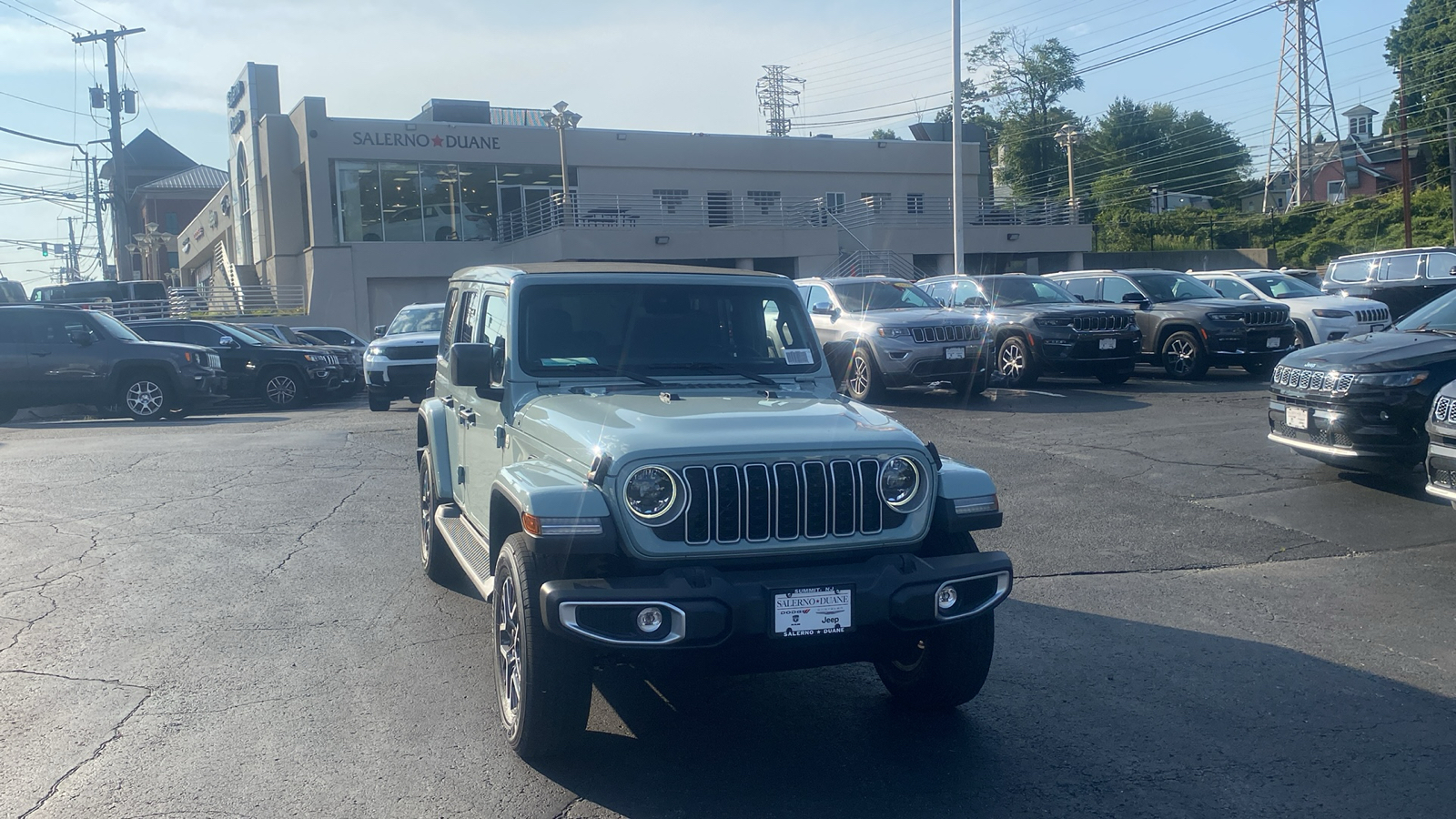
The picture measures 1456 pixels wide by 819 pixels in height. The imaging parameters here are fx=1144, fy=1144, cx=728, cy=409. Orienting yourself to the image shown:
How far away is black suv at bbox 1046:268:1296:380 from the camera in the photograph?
16953 millimetres

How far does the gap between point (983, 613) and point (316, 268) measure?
36.9 m

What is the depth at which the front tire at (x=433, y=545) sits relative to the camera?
7.10m

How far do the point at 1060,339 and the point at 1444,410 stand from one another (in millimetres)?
9230

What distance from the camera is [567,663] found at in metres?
4.17

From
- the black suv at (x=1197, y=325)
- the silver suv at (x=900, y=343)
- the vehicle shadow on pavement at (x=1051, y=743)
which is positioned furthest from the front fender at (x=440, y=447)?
the black suv at (x=1197, y=325)

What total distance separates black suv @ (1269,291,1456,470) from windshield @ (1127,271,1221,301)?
8.83 meters

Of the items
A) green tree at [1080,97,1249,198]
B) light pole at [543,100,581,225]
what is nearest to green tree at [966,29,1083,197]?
green tree at [1080,97,1249,198]

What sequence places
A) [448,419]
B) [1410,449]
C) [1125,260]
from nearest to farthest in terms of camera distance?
[448,419] < [1410,449] < [1125,260]

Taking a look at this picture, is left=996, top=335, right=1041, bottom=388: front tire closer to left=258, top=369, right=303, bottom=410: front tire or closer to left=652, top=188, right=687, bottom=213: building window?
left=258, top=369, right=303, bottom=410: front tire

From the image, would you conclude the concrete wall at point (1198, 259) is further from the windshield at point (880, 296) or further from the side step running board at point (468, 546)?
the side step running board at point (468, 546)

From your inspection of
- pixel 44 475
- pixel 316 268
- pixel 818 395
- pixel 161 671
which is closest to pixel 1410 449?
pixel 818 395

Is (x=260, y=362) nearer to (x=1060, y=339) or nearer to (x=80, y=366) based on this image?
(x=80, y=366)

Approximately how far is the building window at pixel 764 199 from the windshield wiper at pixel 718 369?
37.4 metres

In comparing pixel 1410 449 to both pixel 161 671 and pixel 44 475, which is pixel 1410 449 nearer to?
pixel 161 671
